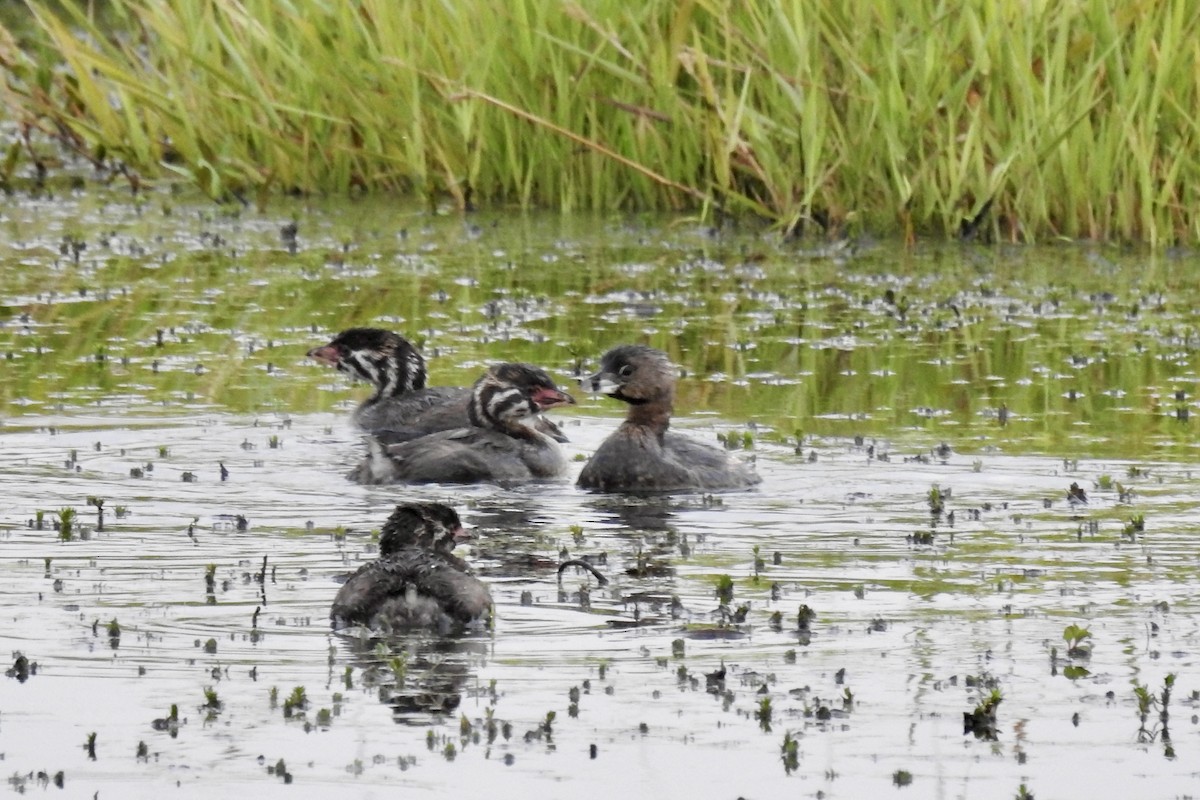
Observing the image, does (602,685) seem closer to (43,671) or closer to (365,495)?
(43,671)

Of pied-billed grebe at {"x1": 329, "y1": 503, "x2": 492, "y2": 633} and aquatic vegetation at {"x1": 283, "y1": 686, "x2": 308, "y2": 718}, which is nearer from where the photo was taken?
aquatic vegetation at {"x1": 283, "y1": 686, "x2": 308, "y2": 718}

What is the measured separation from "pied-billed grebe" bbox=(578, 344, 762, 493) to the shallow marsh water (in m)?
0.20

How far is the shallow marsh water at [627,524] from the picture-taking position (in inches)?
221

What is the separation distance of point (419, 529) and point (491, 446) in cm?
283

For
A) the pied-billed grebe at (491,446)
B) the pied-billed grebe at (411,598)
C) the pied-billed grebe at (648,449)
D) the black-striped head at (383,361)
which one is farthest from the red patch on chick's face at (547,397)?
the pied-billed grebe at (411,598)

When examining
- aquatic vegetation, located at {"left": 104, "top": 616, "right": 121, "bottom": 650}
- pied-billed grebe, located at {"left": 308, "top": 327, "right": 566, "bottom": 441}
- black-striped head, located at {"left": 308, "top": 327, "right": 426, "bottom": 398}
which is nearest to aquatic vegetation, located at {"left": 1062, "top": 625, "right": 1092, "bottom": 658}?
aquatic vegetation, located at {"left": 104, "top": 616, "right": 121, "bottom": 650}

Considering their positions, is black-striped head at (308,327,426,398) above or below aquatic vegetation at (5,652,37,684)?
above

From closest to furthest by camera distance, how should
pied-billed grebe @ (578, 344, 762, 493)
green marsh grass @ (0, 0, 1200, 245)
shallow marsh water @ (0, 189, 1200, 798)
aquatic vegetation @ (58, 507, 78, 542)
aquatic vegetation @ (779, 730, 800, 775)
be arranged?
aquatic vegetation @ (779, 730, 800, 775), shallow marsh water @ (0, 189, 1200, 798), aquatic vegetation @ (58, 507, 78, 542), pied-billed grebe @ (578, 344, 762, 493), green marsh grass @ (0, 0, 1200, 245)

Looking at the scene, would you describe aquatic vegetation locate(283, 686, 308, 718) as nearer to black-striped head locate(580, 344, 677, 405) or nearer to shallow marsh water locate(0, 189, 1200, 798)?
shallow marsh water locate(0, 189, 1200, 798)

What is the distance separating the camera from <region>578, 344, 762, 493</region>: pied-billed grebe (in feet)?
32.0

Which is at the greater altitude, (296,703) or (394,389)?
(394,389)

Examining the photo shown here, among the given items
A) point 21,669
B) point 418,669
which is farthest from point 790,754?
point 21,669

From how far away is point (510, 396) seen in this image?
34.5 ft

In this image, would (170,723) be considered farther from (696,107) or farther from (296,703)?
(696,107)
